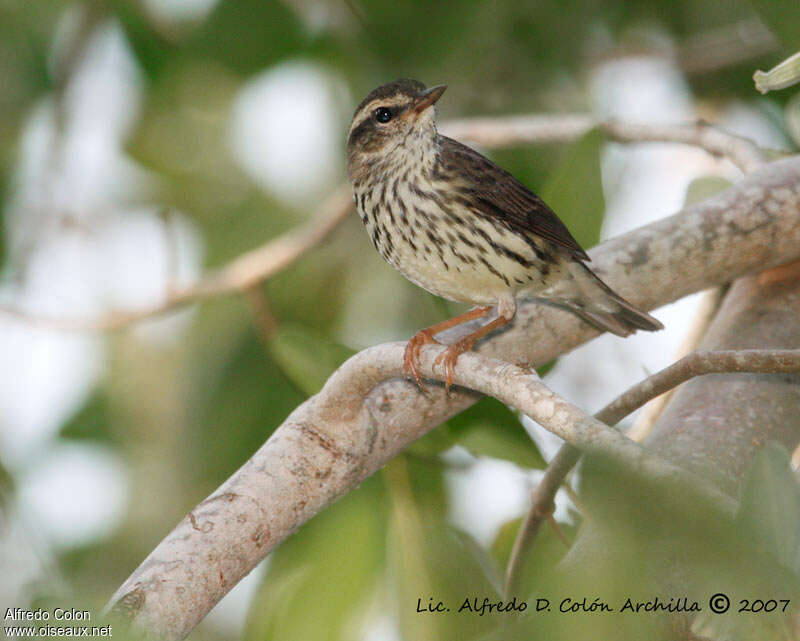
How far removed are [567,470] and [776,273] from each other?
4.51ft

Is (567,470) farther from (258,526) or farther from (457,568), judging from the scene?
(258,526)

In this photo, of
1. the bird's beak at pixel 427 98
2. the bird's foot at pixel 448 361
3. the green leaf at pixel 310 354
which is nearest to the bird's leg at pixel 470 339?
the bird's foot at pixel 448 361

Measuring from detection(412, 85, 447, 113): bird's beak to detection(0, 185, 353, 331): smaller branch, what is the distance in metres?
0.68

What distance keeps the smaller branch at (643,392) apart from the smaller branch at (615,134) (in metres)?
1.55

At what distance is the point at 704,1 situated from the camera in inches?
223

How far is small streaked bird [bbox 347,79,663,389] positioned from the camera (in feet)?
12.0

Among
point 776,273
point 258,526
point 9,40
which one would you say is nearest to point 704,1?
point 776,273

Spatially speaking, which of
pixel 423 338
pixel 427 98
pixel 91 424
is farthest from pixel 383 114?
pixel 91 424

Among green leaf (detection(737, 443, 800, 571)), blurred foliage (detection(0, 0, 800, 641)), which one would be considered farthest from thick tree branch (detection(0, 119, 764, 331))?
green leaf (detection(737, 443, 800, 571))

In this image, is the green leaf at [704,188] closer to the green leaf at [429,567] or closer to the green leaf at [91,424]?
the green leaf at [429,567]

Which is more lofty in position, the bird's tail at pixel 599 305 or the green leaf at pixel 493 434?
the bird's tail at pixel 599 305

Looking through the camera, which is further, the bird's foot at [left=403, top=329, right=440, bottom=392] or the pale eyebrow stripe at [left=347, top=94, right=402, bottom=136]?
the pale eyebrow stripe at [left=347, top=94, right=402, bottom=136]

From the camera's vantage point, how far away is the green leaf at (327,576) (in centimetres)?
313

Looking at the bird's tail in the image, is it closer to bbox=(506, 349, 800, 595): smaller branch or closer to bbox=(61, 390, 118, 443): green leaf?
bbox=(506, 349, 800, 595): smaller branch
